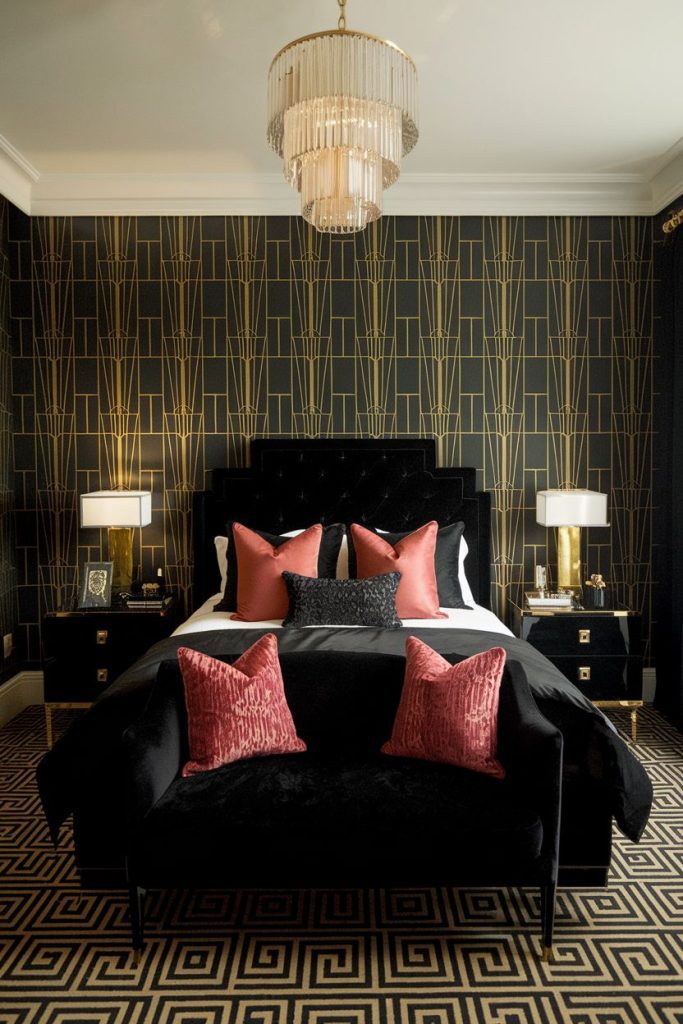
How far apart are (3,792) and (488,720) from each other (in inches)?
→ 84.2

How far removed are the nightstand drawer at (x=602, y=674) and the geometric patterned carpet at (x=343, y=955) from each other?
1.27 m

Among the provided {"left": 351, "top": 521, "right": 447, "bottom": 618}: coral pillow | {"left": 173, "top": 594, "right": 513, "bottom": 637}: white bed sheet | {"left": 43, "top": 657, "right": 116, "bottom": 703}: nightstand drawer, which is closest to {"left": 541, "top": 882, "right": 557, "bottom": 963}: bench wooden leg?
{"left": 173, "top": 594, "right": 513, "bottom": 637}: white bed sheet

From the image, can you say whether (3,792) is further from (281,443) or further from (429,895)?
(281,443)

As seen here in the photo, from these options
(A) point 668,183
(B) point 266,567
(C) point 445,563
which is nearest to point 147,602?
(B) point 266,567

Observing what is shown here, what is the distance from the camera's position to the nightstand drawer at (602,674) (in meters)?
3.94

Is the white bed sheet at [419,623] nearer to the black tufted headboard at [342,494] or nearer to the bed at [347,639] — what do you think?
the bed at [347,639]

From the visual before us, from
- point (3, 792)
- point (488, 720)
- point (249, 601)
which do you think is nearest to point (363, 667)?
point (488, 720)

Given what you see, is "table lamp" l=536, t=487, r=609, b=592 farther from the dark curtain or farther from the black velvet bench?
the black velvet bench

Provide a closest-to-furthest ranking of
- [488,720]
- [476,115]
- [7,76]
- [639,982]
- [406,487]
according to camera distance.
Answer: [639,982] → [488,720] → [7,76] → [476,115] → [406,487]

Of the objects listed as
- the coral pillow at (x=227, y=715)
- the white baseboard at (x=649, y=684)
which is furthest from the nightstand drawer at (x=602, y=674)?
the coral pillow at (x=227, y=715)

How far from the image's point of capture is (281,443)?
4332mm

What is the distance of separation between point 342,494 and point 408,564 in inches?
29.6

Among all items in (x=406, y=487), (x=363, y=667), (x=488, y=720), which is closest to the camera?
(x=488, y=720)

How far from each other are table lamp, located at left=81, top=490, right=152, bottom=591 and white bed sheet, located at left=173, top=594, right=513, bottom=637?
2.03ft
